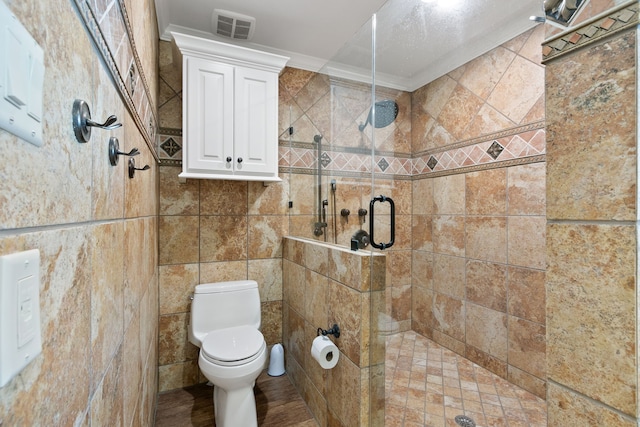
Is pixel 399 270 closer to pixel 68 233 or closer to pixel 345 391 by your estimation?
pixel 345 391

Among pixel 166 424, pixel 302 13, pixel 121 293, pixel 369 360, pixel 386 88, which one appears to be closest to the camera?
pixel 121 293

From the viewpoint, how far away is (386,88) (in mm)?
2133

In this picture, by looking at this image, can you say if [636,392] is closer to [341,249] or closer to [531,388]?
[341,249]

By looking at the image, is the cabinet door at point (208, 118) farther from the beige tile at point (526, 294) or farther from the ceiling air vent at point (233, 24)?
the beige tile at point (526, 294)

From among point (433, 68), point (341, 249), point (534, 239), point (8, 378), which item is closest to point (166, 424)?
point (341, 249)

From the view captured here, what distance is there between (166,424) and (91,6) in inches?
82.7

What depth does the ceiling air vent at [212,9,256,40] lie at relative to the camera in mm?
1968

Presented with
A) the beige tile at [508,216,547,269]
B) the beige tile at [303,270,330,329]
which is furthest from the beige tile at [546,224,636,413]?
the beige tile at [508,216,547,269]

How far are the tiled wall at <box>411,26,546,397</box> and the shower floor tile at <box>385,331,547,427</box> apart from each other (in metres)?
0.12

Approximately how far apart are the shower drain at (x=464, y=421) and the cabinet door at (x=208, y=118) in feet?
6.74

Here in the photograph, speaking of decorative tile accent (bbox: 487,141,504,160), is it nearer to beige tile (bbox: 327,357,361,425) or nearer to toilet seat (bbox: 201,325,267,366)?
beige tile (bbox: 327,357,361,425)

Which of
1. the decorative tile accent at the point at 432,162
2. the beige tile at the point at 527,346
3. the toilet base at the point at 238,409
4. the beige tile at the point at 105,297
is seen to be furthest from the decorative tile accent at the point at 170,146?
the beige tile at the point at 527,346

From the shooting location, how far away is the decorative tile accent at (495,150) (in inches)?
81.6

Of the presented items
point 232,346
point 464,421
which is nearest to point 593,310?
point 464,421
